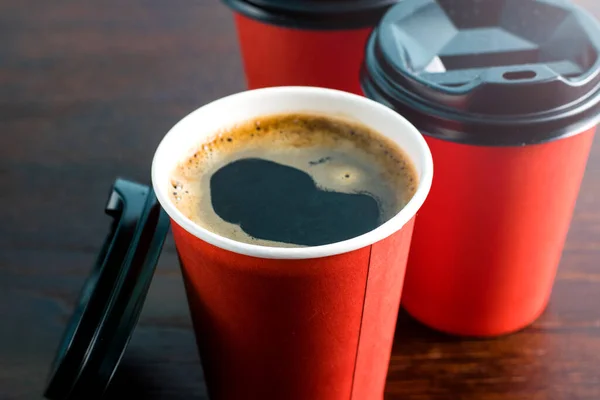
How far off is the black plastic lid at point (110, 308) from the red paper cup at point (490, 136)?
0.22 meters

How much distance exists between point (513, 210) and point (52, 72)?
0.74 meters

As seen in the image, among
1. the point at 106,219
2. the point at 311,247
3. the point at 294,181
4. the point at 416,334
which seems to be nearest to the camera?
the point at 311,247

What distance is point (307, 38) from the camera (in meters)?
0.73

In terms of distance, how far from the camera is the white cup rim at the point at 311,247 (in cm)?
43

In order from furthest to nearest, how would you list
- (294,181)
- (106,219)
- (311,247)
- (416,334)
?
(106,219), (416,334), (294,181), (311,247)

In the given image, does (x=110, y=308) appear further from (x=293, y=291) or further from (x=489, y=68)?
(x=489, y=68)

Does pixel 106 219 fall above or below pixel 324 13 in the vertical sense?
below

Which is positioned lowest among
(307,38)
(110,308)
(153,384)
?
(153,384)

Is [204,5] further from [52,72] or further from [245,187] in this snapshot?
[245,187]

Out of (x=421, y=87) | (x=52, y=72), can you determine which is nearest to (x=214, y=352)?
(x=421, y=87)

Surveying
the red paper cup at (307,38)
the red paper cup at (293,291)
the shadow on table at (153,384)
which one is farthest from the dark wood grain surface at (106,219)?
the red paper cup at (307,38)

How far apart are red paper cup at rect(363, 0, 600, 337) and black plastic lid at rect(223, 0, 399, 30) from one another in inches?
2.7

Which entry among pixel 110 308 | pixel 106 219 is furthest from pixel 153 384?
pixel 106 219

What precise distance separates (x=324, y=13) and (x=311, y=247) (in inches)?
13.5
